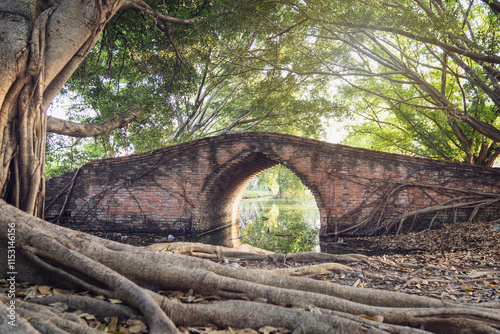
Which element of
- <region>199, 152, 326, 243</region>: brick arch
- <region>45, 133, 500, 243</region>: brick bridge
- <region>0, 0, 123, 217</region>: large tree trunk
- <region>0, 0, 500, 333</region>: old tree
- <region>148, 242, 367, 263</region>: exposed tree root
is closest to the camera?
<region>0, 0, 500, 333</region>: old tree

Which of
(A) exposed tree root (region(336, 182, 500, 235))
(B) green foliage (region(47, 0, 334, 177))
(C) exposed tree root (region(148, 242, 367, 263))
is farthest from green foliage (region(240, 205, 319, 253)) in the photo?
(B) green foliage (region(47, 0, 334, 177))

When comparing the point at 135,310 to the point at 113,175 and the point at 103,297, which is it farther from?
the point at 113,175

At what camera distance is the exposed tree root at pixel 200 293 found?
7.34 feet

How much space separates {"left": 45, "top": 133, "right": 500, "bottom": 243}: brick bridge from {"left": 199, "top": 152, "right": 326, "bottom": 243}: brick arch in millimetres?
51

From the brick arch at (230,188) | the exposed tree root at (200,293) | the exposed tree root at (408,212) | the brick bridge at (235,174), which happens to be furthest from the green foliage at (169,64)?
the exposed tree root at (200,293)

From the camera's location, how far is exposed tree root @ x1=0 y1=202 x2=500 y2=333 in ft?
7.34

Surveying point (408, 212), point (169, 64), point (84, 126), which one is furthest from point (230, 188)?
point (408, 212)

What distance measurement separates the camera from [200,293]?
2.75 metres

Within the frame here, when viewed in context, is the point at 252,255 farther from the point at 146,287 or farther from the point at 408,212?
the point at 408,212

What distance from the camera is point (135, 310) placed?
7.72ft

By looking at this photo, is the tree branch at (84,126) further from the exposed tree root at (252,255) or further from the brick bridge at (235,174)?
the exposed tree root at (252,255)

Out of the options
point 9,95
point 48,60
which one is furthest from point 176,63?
point 9,95

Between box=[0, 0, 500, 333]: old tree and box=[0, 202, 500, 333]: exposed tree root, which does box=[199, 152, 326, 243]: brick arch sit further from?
box=[0, 202, 500, 333]: exposed tree root

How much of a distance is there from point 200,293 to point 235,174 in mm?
9653
